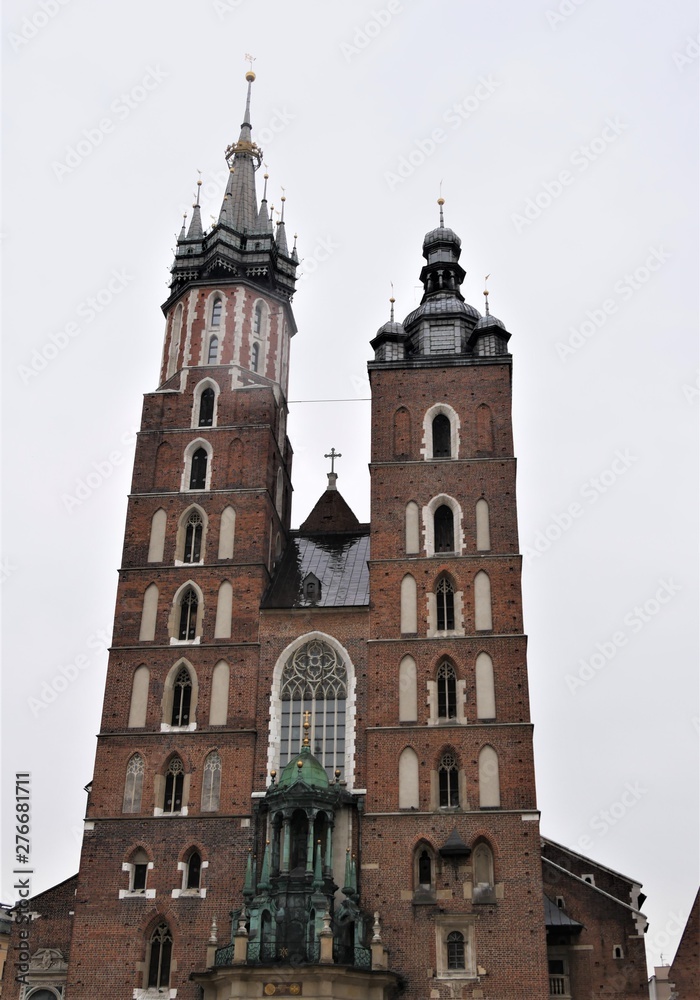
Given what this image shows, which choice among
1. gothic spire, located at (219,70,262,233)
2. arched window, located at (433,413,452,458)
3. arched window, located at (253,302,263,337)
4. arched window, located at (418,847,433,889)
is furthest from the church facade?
gothic spire, located at (219,70,262,233)

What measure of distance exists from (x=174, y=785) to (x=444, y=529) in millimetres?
12827

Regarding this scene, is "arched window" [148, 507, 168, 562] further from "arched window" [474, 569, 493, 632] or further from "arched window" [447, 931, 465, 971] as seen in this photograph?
"arched window" [447, 931, 465, 971]

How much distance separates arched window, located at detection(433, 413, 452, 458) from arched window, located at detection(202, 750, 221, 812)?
44.5 feet

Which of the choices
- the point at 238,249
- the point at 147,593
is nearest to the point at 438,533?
the point at 147,593

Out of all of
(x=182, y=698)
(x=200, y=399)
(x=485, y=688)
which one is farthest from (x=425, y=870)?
(x=200, y=399)

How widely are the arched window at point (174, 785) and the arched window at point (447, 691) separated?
862 centimetres

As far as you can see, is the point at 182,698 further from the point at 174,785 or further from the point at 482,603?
the point at 482,603

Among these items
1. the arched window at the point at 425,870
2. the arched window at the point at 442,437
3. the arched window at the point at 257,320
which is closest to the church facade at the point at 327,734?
the arched window at the point at 425,870

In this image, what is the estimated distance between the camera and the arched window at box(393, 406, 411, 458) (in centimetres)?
4140

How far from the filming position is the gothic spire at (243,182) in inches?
1981

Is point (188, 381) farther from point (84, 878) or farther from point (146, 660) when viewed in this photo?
point (84, 878)

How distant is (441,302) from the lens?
46.4m

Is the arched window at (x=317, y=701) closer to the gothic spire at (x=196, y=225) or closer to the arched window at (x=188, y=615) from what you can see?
the arched window at (x=188, y=615)

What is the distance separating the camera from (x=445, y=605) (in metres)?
38.2
